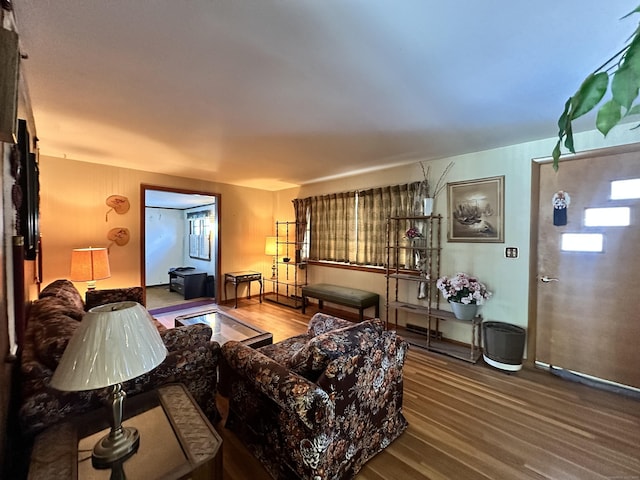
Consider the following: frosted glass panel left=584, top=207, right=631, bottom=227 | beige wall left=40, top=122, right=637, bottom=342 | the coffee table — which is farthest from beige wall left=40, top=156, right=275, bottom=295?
frosted glass panel left=584, top=207, right=631, bottom=227

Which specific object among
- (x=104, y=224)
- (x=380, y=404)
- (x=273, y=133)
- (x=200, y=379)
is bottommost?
(x=380, y=404)

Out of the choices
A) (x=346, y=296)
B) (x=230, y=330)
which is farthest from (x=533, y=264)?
(x=230, y=330)

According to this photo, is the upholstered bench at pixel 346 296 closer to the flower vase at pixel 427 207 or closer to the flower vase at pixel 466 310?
the flower vase at pixel 466 310

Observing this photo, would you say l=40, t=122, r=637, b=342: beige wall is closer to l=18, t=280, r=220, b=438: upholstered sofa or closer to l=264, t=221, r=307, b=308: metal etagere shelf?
l=264, t=221, r=307, b=308: metal etagere shelf

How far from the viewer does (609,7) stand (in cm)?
127

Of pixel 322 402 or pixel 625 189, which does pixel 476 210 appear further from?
pixel 322 402

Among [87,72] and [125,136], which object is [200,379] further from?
[125,136]

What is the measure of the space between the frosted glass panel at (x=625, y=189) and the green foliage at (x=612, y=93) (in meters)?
2.88

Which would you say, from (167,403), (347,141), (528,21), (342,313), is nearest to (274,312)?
(342,313)

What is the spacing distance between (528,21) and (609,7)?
32 centimetres

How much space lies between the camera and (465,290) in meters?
3.15

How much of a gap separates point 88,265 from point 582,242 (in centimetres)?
540

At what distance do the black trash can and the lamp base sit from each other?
313cm

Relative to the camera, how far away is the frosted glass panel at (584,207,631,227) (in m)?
2.51
